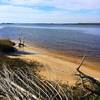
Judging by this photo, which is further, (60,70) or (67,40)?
(67,40)

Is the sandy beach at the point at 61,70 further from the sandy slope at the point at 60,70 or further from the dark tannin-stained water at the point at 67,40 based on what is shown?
the dark tannin-stained water at the point at 67,40

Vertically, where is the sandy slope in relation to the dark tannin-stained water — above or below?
above

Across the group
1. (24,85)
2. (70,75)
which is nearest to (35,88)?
(24,85)

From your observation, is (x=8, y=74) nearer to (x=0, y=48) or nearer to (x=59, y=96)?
(x=59, y=96)

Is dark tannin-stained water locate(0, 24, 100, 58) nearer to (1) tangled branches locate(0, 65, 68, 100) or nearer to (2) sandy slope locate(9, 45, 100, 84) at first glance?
(2) sandy slope locate(9, 45, 100, 84)

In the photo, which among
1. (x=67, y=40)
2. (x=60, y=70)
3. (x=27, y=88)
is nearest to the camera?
(x=27, y=88)

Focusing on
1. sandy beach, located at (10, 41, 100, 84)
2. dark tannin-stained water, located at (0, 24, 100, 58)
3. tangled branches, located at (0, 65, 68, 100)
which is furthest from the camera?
dark tannin-stained water, located at (0, 24, 100, 58)

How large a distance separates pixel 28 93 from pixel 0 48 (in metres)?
15.4

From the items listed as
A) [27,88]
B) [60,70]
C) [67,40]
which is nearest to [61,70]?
[60,70]

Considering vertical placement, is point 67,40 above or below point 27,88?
below

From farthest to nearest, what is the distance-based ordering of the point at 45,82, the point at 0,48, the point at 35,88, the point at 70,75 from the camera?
the point at 0,48 < the point at 70,75 < the point at 45,82 < the point at 35,88

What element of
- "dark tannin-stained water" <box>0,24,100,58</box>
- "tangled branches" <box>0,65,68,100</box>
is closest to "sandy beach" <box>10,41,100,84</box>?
"tangled branches" <box>0,65,68,100</box>

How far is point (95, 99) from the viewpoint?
738 cm

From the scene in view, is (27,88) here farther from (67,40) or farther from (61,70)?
(67,40)
